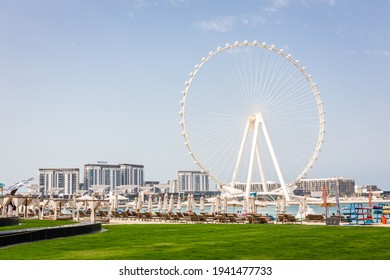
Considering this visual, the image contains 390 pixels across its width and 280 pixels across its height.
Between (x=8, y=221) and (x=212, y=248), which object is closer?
(x=212, y=248)

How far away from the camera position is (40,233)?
53.5 feet

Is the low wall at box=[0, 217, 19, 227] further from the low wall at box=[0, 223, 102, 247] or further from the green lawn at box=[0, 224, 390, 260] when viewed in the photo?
the green lawn at box=[0, 224, 390, 260]

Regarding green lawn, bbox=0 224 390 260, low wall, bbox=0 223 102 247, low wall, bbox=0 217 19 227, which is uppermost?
low wall, bbox=0 223 102 247

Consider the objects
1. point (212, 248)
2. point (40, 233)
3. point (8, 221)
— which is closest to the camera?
A: point (212, 248)

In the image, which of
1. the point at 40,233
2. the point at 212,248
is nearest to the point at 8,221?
the point at 40,233

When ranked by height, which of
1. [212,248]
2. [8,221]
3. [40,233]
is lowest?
[8,221]

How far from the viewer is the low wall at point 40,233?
578 inches

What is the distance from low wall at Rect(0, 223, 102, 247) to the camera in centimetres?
1467

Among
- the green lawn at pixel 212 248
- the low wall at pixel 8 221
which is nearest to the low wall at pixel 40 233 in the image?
the green lawn at pixel 212 248

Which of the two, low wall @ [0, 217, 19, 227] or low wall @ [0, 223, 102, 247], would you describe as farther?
low wall @ [0, 217, 19, 227]

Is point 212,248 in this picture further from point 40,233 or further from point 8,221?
point 8,221

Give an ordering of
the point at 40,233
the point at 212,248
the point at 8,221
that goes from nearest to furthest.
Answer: the point at 212,248 → the point at 40,233 → the point at 8,221

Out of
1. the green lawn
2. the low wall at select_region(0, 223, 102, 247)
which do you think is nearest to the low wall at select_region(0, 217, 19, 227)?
the low wall at select_region(0, 223, 102, 247)

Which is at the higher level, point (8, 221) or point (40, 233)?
point (40, 233)
